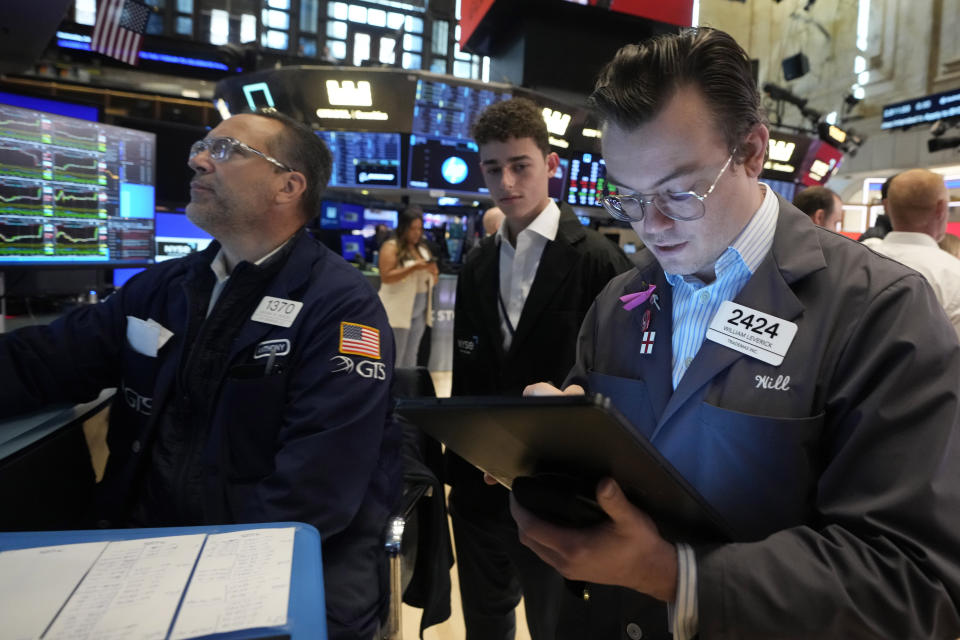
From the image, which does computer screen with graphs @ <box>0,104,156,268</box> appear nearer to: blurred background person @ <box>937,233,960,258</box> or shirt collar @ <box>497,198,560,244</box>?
shirt collar @ <box>497,198,560,244</box>

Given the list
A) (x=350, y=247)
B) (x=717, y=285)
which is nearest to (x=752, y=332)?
(x=717, y=285)

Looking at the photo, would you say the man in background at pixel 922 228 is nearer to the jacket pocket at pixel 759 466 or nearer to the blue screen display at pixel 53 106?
the jacket pocket at pixel 759 466

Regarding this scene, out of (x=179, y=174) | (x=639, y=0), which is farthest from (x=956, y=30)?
(x=179, y=174)

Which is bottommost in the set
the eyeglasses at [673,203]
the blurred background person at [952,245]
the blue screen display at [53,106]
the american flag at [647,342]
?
the american flag at [647,342]

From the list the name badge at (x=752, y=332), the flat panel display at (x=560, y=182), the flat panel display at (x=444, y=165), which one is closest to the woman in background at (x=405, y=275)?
the flat panel display at (x=444, y=165)

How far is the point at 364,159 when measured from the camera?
582cm

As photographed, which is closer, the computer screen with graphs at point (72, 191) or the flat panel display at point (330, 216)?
the computer screen with graphs at point (72, 191)

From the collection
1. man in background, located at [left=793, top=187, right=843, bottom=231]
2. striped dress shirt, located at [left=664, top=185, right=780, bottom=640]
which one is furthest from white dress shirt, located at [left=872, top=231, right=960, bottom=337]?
striped dress shirt, located at [left=664, top=185, right=780, bottom=640]

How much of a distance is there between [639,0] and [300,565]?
21.5 feet

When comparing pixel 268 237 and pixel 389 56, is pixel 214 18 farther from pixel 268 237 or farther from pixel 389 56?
pixel 268 237

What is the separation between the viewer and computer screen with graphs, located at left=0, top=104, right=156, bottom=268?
1788 mm

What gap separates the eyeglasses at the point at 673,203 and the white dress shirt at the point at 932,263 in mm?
1985

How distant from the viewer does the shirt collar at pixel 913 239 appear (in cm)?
257

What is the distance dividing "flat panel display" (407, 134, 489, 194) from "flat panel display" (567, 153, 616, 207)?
3.82ft
